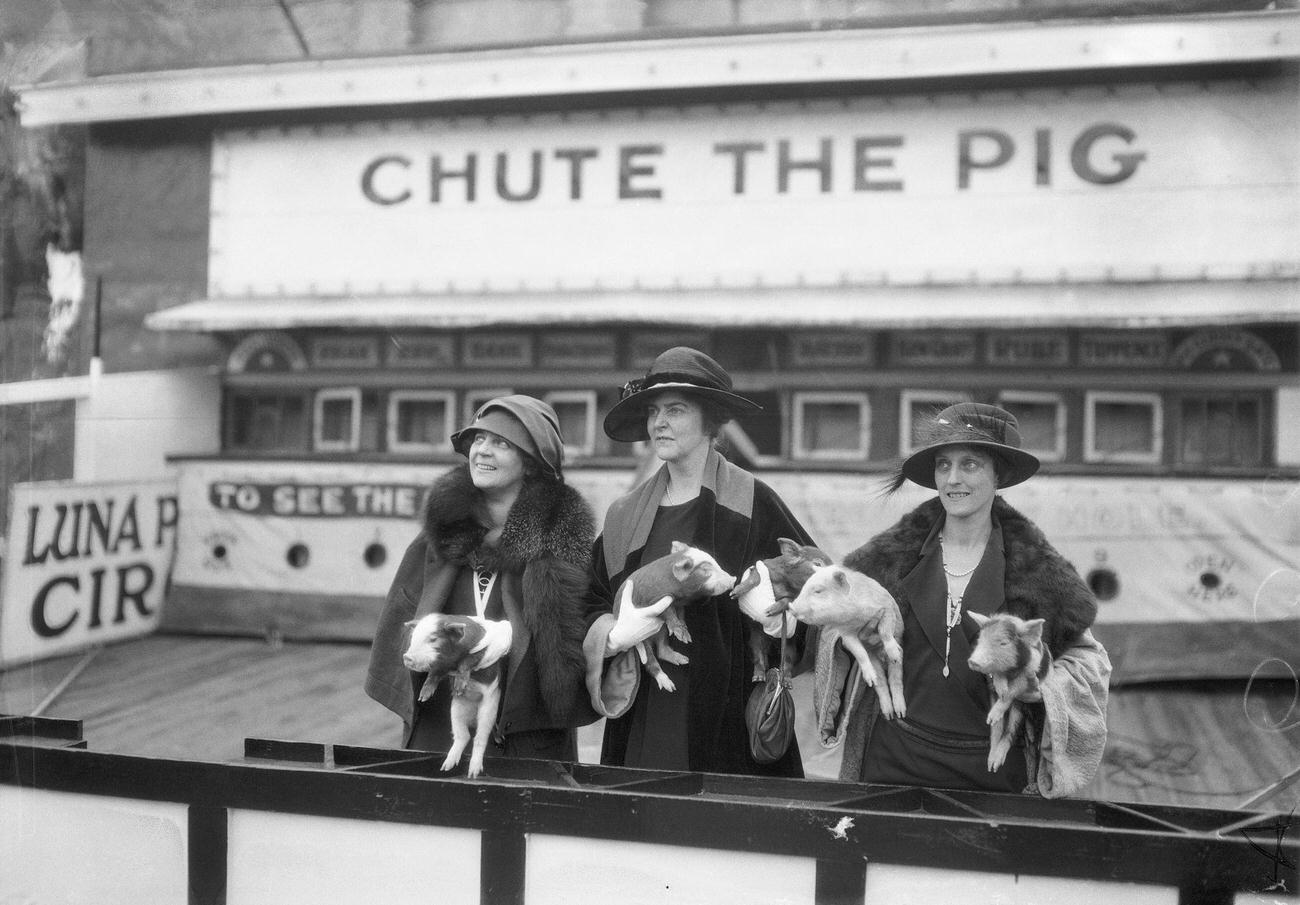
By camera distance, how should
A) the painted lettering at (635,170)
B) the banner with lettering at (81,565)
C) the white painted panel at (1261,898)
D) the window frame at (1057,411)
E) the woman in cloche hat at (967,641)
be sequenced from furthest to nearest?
1. the window frame at (1057,411)
2. the painted lettering at (635,170)
3. the banner with lettering at (81,565)
4. the woman in cloche hat at (967,641)
5. the white painted panel at (1261,898)

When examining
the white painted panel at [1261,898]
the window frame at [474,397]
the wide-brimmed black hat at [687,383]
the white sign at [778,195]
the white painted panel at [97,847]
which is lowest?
the white painted panel at [97,847]

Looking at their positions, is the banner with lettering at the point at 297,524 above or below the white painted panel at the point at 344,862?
above

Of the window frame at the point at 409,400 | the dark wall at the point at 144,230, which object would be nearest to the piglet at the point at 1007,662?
the window frame at the point at 409,400

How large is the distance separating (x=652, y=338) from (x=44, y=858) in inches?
106

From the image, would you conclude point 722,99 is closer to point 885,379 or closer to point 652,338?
point 652,338

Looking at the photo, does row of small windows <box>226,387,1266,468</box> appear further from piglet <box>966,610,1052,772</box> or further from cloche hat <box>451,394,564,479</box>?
piglet <box>966,610,1052,772</box>

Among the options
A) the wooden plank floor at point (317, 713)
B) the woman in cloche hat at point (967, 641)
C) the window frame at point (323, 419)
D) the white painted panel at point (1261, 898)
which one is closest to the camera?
the white painted panel at point (1261, 898)

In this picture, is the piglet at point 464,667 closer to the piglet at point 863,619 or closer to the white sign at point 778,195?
the piglet at point 863,619

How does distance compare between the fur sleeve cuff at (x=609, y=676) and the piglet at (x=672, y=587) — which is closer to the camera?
the piglet at (x=672, y=587)

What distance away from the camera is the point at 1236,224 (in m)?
3.61

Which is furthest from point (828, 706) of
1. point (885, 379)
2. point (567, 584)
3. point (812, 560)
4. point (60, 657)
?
point (60, 657)

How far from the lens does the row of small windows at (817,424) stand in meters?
3.96

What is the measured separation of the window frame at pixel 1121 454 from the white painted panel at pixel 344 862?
2956 millimetres

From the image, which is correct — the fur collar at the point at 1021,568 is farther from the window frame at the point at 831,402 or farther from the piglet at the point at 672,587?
the window frame at the point at 831,402
